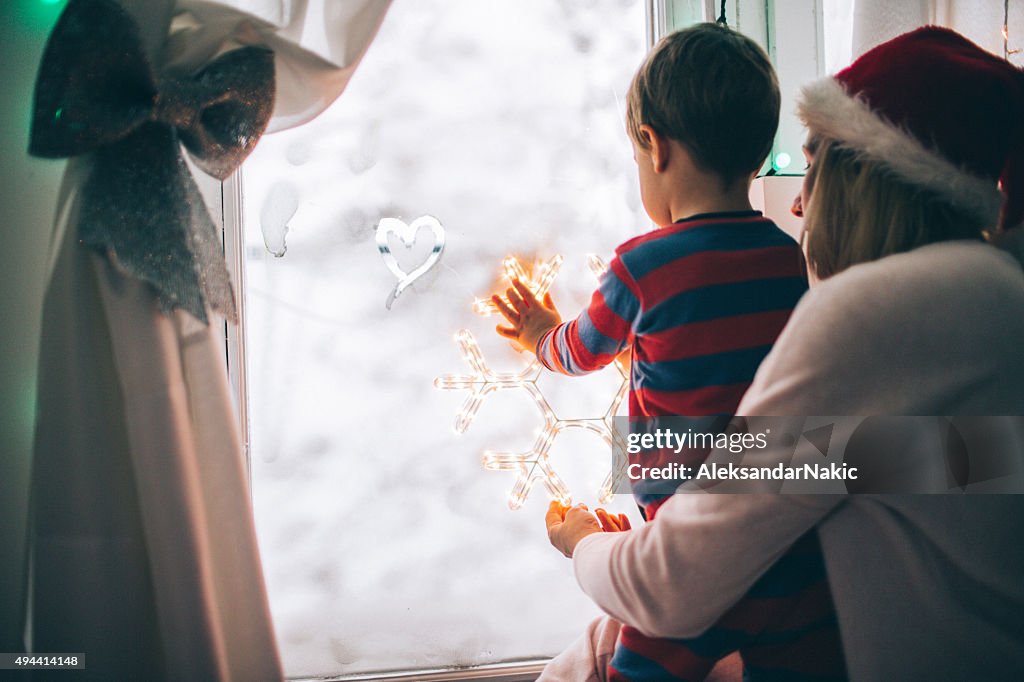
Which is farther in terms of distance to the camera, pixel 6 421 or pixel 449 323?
pixel 449 323

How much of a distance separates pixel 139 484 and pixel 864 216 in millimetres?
970

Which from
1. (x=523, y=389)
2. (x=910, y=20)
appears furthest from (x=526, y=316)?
(x=910, y=20)

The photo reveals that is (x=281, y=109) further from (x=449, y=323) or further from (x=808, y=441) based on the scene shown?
(x=808, y=441)

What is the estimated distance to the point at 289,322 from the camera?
4.00 ft

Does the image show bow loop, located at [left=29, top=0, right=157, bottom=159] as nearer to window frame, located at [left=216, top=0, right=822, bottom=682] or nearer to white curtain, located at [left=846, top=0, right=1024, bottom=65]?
window frame, located at [left=216, top=0, right=822, bottom=682]

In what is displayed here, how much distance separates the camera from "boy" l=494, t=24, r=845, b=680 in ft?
2.81

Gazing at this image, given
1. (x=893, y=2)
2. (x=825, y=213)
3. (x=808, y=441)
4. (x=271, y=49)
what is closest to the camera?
(x=808, y=441)

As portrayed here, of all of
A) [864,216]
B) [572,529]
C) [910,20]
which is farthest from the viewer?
[910,20]

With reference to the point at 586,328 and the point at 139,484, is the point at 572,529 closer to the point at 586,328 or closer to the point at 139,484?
the point at 586,328

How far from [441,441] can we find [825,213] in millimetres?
767

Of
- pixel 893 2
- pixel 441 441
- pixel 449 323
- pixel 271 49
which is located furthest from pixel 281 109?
pixel 893 2

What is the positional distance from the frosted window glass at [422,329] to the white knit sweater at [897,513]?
0.56 m

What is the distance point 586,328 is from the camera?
3.36 ft

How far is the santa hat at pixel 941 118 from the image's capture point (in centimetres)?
76
